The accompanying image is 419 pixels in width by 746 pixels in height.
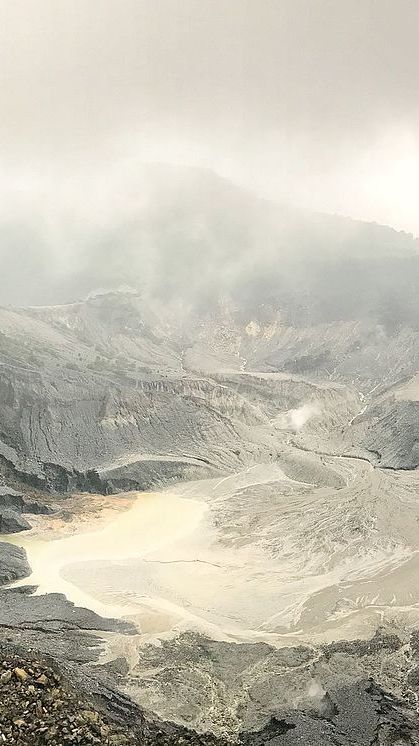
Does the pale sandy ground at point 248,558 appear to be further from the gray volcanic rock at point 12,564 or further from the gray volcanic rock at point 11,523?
the gray volcanic rock at point 11,523

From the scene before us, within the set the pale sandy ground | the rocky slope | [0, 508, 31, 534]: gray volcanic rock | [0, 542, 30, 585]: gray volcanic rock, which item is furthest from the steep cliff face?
[0, 542, 30, 585]: gray volcanic rock

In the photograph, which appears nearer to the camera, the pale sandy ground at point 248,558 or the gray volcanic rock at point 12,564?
the pale sandy ground at point 248,558

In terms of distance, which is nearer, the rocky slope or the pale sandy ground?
the rocky slope

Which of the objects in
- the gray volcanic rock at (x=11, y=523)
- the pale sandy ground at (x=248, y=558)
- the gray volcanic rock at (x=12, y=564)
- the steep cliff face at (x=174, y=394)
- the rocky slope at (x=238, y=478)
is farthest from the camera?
the steep cliff face at (x=174, y=394)

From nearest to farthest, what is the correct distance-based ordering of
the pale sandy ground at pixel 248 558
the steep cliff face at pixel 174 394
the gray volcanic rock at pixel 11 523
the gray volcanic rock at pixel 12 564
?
the pale sandy ground at pixel 248 558 → the gray volcanic rock at pixel 12 564 → the gray volcanic rock at pixel 11 523 → the steep cliff face at pixel 174 394

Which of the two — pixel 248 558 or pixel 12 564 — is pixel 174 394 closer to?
pixel 248 558

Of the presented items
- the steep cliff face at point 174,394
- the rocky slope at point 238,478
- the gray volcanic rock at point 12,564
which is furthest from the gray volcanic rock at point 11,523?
the steep cliff face at point 174,394

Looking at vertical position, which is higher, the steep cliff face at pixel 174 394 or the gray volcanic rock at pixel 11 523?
the steep cliff face at pixel 174 394

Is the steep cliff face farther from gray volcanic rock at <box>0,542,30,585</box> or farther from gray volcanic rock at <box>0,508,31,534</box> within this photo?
gray volcanic rock at <box>0,542,30,585</box>
